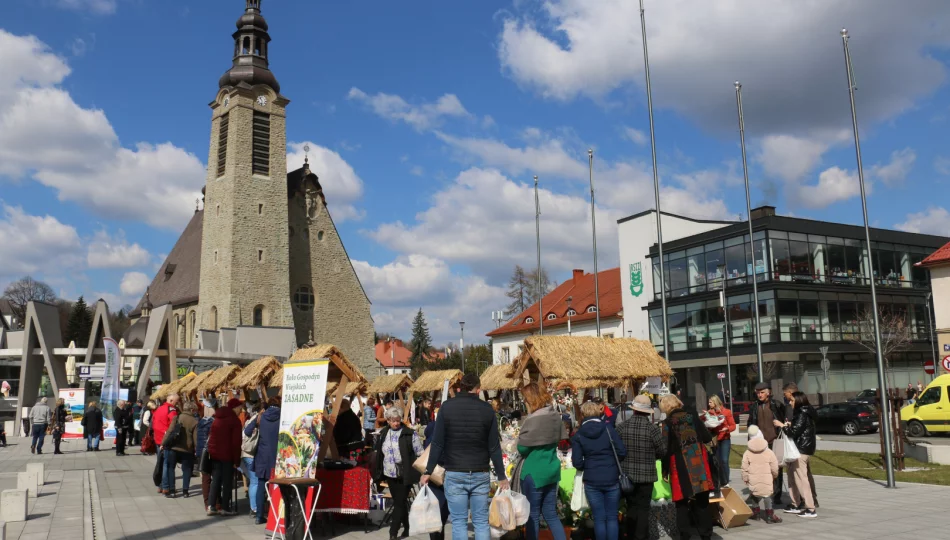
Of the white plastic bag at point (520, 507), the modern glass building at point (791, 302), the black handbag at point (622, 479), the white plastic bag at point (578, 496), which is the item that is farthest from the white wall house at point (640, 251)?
the white plastic bag at point (520, 507)

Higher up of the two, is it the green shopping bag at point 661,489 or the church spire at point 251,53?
the church spire at point 251,53

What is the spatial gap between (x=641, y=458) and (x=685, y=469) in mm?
724

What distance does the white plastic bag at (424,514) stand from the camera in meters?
7.26

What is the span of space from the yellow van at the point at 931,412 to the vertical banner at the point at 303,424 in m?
20.1

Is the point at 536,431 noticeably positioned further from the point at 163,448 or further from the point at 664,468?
the point at 163,448

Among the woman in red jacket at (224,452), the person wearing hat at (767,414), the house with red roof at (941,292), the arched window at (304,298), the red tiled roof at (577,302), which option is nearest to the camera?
the person wearing hat at (767,414)

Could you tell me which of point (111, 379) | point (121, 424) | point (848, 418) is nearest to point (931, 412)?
point (848, 418)

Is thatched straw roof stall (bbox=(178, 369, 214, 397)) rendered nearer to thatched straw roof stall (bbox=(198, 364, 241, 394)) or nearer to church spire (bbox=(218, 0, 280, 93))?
thatched straw roof stall (bbox=(198, 364, 241, 394))

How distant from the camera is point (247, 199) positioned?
5156cm

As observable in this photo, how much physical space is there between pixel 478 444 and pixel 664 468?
107 inches

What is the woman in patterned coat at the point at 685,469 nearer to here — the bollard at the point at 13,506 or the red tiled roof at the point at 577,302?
the bollard at the point at 13,506

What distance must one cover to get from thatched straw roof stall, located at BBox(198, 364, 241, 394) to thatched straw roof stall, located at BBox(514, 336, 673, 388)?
9711 millimetres

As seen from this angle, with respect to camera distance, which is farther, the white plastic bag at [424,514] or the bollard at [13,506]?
the bollard at [13,506]

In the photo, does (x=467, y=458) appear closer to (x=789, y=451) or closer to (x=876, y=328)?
(x=789, y=451)
